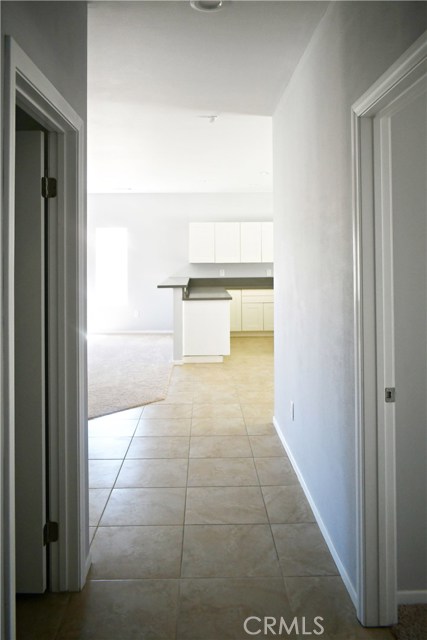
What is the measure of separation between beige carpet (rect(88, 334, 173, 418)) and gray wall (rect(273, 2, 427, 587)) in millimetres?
2133

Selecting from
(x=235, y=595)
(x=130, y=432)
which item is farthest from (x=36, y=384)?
(x=130, y=432)

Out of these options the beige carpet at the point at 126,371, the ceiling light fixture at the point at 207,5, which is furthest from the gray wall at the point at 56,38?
the beige carpet at the point at 126,371

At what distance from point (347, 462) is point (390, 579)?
44cm

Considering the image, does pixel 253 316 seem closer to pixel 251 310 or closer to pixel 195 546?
pixel 251 310

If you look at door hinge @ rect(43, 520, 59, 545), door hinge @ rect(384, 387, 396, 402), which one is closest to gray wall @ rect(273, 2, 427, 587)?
door hinge @ rect(384, 387, 396, 402)

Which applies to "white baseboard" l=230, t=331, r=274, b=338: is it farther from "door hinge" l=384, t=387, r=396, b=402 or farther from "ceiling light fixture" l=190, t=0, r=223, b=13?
"door hinge" l=384, t=387, r=396, b=402

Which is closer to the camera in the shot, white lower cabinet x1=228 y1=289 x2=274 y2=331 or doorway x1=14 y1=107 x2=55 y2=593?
doorway x1=14 y1=107 x2=55 y2=593

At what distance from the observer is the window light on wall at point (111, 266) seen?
9469 millimetres

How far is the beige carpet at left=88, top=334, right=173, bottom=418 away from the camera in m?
4.88

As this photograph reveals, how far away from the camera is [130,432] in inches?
155

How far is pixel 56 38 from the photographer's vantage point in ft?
5.53

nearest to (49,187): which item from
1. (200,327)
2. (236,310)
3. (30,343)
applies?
(30,343)

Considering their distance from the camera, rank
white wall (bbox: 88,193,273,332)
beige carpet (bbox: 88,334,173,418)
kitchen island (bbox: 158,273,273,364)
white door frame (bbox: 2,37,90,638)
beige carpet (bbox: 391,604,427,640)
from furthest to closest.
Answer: white wall (bbox: 88,193,273,332)
kitchen island (bbox: 158,273,273,364)
beige carpet (bbox: 88,334,173,418)
white door frame (bbox: 2,37,90,638)
beige carpet (bbox: 391,604,427,640)

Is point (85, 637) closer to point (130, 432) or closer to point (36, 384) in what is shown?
point (36, 384)
